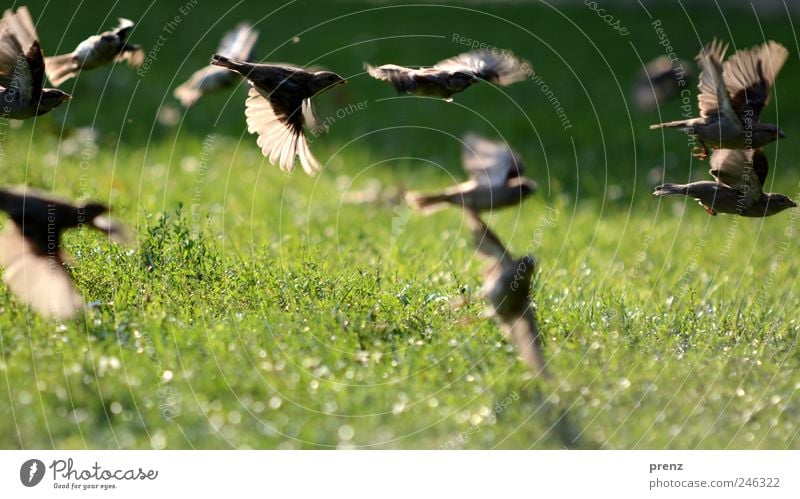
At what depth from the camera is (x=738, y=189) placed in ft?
17.9

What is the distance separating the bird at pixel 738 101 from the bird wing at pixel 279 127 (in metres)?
1.93

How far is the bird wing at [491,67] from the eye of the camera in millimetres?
5789

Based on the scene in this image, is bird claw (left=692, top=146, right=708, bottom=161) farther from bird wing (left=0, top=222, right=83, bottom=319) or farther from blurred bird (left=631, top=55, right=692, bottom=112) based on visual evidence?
blurred bird (left=631, top=55, right=692, bottom=112)

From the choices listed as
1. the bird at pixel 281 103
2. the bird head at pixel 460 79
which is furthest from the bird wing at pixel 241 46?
the bird head at pixel 460 79

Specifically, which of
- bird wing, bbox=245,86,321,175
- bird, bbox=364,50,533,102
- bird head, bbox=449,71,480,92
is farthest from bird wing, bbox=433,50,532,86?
bird wing, bbox=245,86,321,175

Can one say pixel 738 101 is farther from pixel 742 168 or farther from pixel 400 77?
pixel 400 77

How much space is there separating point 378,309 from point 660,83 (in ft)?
20.2

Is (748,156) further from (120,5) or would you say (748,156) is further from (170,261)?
(120,5)

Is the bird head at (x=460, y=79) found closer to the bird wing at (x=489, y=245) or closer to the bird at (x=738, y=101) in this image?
the bird wing at (x=489, y=245)

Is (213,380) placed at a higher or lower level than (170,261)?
lower

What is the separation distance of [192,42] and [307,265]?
7.20 metres

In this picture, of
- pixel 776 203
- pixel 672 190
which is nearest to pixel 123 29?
pixel 672 190

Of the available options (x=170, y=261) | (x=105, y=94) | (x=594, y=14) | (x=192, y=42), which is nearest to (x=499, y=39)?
(x=594, y=14)

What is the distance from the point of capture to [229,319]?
196 inches
